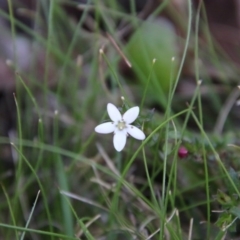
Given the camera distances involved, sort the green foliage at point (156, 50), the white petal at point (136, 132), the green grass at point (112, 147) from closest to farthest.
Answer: the white petal at point (136, 132) → the green grass at point (112, 147) → the green foliage at point (156, 50)

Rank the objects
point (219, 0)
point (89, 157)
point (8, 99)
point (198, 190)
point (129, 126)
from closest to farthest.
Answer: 1. point (129, 126)
2. point (198, 190)
3. point (89, 157)
4. point (8, 99)
5. point (219, 0)

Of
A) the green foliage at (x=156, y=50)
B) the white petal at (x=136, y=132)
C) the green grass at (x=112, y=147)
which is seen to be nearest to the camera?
the white petal at (x=136, y=132)

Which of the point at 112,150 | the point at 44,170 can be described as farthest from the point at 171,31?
the point at 44,170

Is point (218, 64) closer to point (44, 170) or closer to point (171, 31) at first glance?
point (171, 31)

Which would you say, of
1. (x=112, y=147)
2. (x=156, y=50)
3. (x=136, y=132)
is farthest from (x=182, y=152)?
(x=156, y=50)

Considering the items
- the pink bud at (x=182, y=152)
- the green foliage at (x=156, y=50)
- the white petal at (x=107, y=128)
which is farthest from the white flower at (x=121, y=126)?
the green foliage at (x=156, y=50)

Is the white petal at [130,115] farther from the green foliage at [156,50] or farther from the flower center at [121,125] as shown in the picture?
the green foliage at [156,50]

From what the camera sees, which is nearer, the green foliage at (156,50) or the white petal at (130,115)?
the white petal at (130,115)
